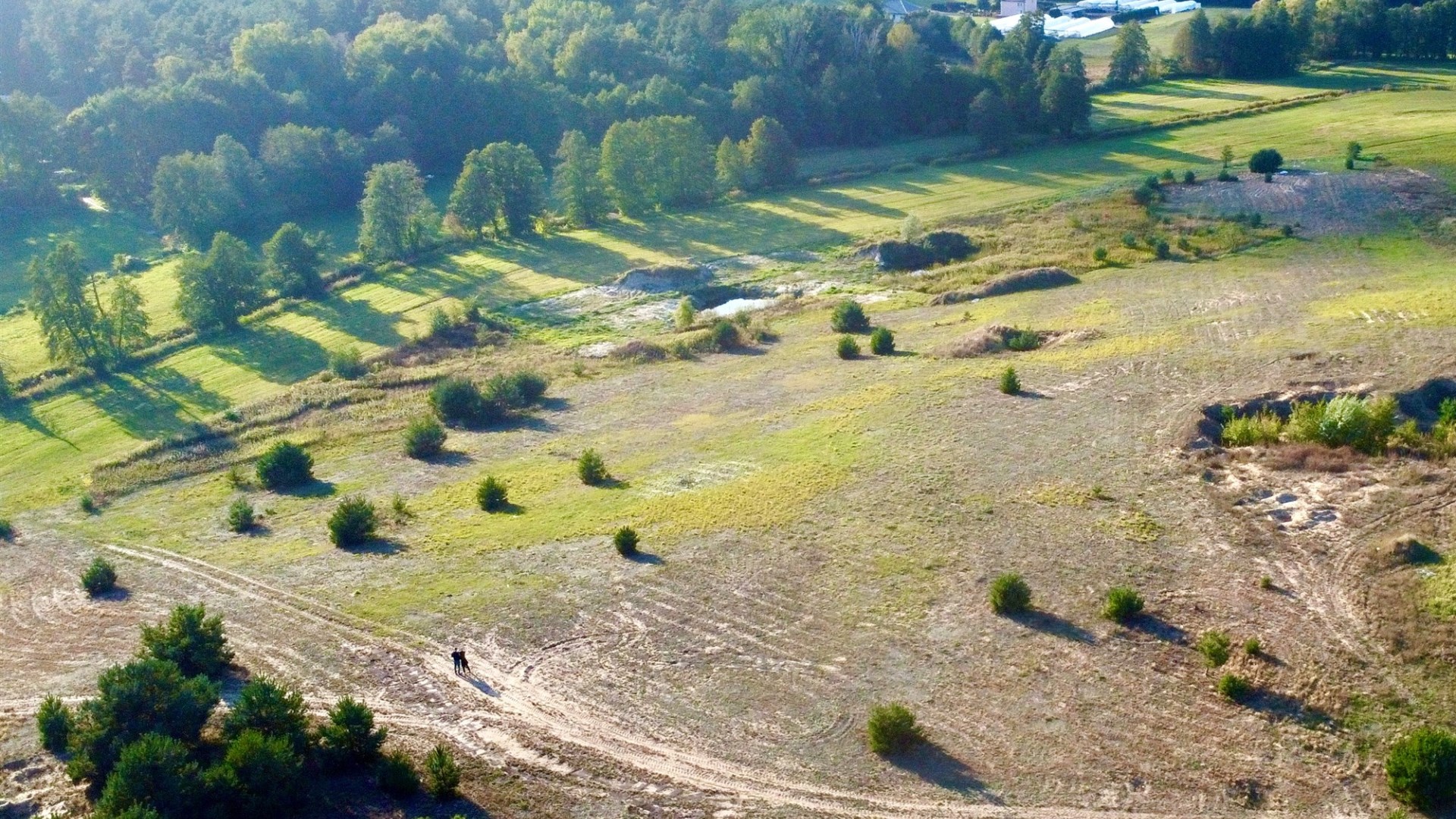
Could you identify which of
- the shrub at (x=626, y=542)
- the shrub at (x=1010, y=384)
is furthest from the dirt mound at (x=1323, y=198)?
the shrub at (x=626, y=542)

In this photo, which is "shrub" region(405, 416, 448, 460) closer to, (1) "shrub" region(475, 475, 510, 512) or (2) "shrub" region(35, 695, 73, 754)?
(1) "shrub" region(475, 475, 510, 512)

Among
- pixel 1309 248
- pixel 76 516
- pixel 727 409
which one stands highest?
pixel 1309 248

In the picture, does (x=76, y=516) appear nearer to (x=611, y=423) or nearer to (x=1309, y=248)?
(x=611, y=423)

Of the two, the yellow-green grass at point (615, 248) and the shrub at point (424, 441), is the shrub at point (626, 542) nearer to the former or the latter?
the shrub at point (424, 441)

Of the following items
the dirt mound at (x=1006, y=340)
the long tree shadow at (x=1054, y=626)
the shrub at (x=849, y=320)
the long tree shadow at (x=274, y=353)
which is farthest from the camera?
the long tree shadow at (x=274, y=353)

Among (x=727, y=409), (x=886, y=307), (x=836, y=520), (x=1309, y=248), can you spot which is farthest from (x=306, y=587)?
(x=1309, y=248)

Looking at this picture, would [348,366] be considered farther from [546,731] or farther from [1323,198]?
[1323,198]

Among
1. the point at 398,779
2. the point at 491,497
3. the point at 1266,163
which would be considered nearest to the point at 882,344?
the point at 491,497
